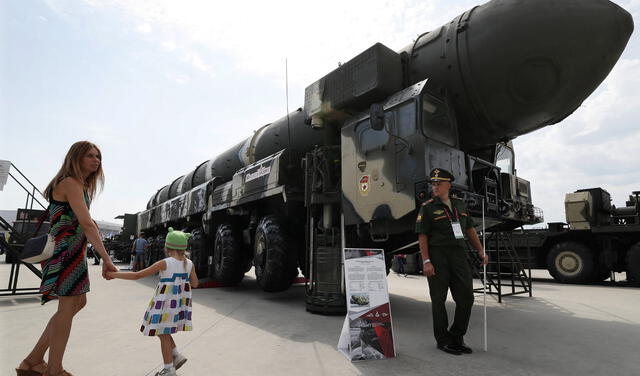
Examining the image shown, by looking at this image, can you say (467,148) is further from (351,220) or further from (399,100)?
(351,220)

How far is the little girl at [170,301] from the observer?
2.38m

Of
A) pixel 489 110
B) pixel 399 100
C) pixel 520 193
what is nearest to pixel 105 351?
pixel 399 100

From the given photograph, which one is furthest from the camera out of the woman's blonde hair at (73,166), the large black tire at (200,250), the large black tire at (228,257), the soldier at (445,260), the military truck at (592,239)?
the military truck at (592,239)

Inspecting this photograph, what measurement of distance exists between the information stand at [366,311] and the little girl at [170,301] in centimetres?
129

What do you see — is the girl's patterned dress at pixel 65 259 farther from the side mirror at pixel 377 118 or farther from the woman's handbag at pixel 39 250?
the side mirror at pixel 377 118

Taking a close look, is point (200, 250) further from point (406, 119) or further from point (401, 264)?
point (401, 264)

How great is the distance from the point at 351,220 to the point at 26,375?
3425 mm

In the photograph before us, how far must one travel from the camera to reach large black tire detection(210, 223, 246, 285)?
24.2ft

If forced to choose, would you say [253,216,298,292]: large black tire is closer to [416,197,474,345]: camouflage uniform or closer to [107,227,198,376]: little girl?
[416,197,474,345]: camouflage uniform

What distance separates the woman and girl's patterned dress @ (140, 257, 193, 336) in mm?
369

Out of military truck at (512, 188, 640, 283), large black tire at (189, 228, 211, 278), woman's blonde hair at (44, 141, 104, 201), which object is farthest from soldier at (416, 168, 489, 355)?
military truck at (512, 188, 640, 283)

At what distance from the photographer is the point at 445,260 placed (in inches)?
132

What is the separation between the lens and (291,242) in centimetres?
598

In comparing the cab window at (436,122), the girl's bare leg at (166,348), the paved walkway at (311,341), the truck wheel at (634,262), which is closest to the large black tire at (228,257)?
the paved walkway at (311,341)
